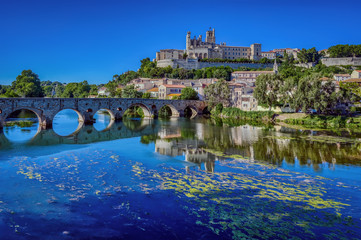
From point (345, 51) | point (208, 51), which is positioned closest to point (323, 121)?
point (345, 51)

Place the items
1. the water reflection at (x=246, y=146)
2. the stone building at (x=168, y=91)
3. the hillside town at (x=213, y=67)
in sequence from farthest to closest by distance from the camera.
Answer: the hillside town at (x=213, y=67)
the stone building at (x=168, y=91)
the water reflection at (x=246, y=146)

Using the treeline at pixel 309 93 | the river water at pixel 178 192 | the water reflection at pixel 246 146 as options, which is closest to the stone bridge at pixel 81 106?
the water reflection at pixel 246 146

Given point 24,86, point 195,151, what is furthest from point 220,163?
point 24,86

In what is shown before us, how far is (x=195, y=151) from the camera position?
2173 cm

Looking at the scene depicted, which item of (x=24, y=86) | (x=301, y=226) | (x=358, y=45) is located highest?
(x=358, y=45)

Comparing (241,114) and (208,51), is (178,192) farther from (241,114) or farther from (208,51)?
(208,51)

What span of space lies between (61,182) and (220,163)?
29.6 feet

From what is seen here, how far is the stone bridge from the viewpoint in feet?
103

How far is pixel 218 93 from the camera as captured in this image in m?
57.6

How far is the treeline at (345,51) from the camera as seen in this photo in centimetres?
9394

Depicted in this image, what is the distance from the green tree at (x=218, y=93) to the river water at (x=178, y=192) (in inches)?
1389

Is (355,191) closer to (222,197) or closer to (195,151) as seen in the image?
(222,197)

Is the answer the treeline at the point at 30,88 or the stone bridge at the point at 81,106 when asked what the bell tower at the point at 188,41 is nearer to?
the treeline at the point at 30,88

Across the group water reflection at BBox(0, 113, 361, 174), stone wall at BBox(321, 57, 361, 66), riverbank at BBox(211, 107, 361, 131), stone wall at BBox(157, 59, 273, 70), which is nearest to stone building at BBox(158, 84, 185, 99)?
riverbank at BBox(211, 107, 361, 131)
